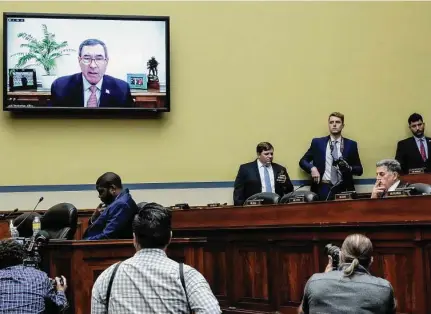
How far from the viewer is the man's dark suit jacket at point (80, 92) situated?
888cm

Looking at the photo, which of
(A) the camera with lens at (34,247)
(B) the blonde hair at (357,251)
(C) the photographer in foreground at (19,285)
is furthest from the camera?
(A) the camera with lens at (34,247)

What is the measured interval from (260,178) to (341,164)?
0.91m

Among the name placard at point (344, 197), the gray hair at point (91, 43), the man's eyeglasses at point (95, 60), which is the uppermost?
the gray hair at point (91, 43)

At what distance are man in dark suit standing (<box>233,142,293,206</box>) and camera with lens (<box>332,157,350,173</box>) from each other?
0.54 m

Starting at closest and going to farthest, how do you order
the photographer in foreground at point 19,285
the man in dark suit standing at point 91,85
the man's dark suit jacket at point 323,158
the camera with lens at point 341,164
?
the photographer in foreground at point 19,285 → the camera with lens at point 341,164 → the man in dark suit standing at point 91,85 → the man's dark suit jacket at point 323,158

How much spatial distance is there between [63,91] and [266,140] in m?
2.52

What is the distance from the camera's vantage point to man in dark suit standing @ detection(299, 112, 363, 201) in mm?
8961

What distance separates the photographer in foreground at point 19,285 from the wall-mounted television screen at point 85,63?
197 inches

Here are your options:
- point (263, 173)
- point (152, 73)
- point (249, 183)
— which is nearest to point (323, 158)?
point (263, 173)

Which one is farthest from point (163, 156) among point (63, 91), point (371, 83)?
point (371, 83)

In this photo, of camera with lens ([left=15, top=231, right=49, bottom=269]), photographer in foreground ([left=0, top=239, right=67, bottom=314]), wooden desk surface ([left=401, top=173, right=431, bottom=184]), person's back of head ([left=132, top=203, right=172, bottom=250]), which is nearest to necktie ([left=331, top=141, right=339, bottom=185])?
wooden desk surface ([left=401, top=173, right=431, bottom=184])

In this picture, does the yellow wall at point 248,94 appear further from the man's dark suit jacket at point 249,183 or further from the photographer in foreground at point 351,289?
the photographer in foreground at point 351,289

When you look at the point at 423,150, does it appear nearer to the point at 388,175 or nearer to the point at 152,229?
the point at 388,175

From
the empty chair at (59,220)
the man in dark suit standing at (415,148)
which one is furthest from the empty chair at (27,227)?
the man in dark suit standing at (415,148)
